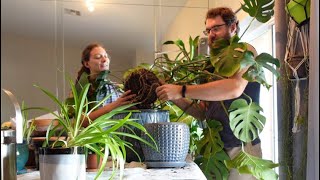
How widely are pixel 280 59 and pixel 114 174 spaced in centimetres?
73

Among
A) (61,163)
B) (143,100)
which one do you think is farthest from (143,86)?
(61,163)

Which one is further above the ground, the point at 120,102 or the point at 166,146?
the point at 120,102

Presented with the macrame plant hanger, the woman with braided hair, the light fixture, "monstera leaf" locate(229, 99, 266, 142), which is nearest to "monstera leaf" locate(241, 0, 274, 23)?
the macrame plant hanger

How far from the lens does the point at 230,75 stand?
1146 mm

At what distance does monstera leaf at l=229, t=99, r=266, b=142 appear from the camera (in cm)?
124

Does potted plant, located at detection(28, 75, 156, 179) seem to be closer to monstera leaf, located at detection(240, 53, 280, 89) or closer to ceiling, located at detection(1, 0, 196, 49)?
monstera leaf, located at detection(240, 53, 280, 89)

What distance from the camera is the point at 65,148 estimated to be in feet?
2.66

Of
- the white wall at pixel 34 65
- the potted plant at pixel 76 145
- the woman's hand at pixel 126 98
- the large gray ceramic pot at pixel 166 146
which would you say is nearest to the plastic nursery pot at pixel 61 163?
the potted plant at pixel 76 145

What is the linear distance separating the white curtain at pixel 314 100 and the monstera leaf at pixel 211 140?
41 cm

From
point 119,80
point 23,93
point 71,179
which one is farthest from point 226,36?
point 23,93

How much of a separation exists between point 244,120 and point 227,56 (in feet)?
0.81

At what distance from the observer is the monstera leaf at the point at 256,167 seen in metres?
1.22

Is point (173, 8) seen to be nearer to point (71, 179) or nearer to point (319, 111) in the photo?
point (319, 111)

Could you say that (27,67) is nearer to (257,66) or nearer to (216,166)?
(216,166)
